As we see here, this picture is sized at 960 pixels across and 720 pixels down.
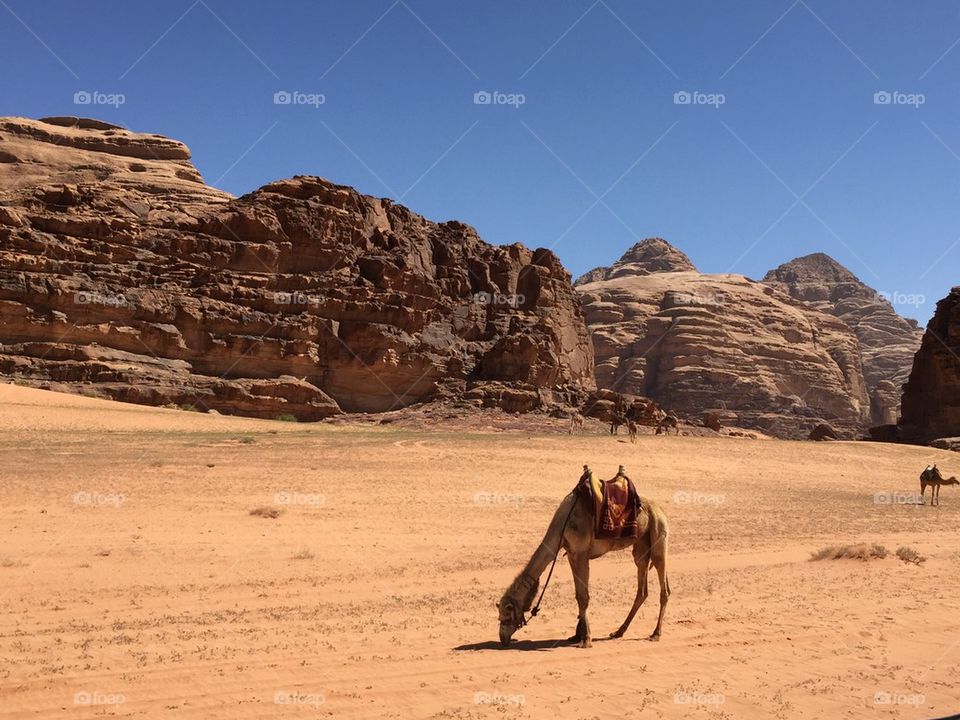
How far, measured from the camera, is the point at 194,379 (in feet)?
203

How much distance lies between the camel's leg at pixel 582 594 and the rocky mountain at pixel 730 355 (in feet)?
364

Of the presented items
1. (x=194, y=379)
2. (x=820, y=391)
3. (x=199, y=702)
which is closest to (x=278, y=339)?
(x=194, y=379)

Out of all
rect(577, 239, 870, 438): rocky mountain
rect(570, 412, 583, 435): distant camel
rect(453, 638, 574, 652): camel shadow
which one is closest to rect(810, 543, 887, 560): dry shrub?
rect(453, 638, 574, 652): camel shadow

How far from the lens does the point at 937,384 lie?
8300 cm

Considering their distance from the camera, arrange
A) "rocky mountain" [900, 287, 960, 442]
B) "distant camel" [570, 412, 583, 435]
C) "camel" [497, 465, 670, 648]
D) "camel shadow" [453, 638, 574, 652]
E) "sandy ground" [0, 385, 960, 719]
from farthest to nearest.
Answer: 1. "rocky mountain" [900, 287, 960, 442]
2. "distant camel" [570, 412, 583, 435]
3. "camel" [497, 465, 670, 648]
4. "camel shadow" [453, 638, 574, 652]
5. "sandy ground" [0, 385, 960, 719]

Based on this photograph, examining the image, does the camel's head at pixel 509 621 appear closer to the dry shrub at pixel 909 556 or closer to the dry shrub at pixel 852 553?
the dry shrub at pixel 852 553

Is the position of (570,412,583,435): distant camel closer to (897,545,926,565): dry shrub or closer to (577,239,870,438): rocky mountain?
(897,545,926,565): dry shrub

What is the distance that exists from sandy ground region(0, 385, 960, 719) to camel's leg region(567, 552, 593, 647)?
7.9 inches

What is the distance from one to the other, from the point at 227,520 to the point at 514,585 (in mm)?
10666

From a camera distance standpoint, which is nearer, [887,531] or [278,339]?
[887,531]

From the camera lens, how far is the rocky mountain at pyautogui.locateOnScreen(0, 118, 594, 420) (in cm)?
6009

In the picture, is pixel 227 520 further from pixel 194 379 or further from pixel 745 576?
pixel 194 379

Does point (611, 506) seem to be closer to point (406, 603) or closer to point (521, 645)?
point (521, 645)

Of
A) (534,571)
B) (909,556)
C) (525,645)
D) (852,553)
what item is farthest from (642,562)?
(909,556)
